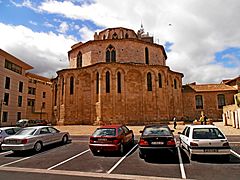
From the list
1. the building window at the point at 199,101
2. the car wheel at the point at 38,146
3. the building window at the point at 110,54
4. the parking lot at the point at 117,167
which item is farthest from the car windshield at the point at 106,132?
the building window at the point at 199,101

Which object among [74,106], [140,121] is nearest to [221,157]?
[140,121]

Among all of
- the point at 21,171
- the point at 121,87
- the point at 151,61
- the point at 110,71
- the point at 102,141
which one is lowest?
the point at 21,171

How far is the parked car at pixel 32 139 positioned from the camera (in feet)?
31.8

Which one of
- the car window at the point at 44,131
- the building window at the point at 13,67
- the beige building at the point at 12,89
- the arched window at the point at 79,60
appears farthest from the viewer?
the arched window at the point at 79,60

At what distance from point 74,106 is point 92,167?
25.2 meters

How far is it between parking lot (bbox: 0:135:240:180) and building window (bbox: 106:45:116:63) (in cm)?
2529

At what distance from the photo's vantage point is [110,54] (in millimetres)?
33188

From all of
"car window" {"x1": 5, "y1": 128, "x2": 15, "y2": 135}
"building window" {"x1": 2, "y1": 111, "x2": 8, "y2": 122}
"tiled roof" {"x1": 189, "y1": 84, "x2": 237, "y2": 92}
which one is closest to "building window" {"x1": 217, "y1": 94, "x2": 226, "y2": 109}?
"tiled roof" {"x1": 189, "y1": 84, "x2": 237, "y2": 92}

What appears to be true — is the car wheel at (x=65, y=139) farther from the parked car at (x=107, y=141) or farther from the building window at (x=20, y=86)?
the building window at (x=20, y=86)

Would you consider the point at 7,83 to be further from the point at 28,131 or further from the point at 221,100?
the point at 221,100

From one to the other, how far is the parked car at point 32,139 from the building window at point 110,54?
22267mm

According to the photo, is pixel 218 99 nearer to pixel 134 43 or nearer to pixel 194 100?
pixel 194 100

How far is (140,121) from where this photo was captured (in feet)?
95.5

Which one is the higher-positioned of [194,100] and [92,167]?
[194,100]
